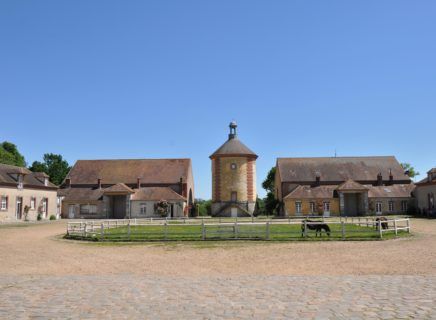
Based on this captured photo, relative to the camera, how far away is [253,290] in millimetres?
8258

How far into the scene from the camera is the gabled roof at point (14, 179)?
39531 millimetres

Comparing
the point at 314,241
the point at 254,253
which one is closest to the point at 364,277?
the point at 254,253

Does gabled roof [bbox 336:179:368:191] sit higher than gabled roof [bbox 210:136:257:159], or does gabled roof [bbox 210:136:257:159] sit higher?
gabled roof [bbox 210:136:257:159]

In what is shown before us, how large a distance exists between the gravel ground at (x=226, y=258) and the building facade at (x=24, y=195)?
22654mm

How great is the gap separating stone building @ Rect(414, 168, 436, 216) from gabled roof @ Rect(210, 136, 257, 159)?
18.5m

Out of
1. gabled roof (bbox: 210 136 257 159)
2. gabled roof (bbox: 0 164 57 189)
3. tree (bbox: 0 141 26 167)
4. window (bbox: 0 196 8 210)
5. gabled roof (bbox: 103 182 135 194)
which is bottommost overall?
window (bbox: 0 196 8 210)

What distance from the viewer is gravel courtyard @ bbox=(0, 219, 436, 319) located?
669cm

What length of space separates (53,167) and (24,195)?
32.5 m

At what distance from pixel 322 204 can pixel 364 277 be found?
3878 centimetres

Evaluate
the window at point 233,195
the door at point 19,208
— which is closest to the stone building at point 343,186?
the window at point 233,195

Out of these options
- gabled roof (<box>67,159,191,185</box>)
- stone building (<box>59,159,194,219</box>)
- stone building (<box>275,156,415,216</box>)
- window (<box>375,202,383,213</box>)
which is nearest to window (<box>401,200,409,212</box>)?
stone building (<box>275,156,415,216</box>)

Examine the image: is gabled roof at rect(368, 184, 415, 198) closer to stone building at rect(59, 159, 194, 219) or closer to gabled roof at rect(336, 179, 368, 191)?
gabled roof at rect(336, 179, 368, 191)

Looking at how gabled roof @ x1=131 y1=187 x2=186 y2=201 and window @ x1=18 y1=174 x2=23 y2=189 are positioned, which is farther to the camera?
gabled roof @ x1=131 y1=187 x2=186 y2=201

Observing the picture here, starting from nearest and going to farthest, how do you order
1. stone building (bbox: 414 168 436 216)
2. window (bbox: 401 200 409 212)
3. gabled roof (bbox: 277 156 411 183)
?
stone building (bbox: 414 168 436 216), window (bbox: 401 200 409 212), gabled roof (bbox: 277 156 411 183)
